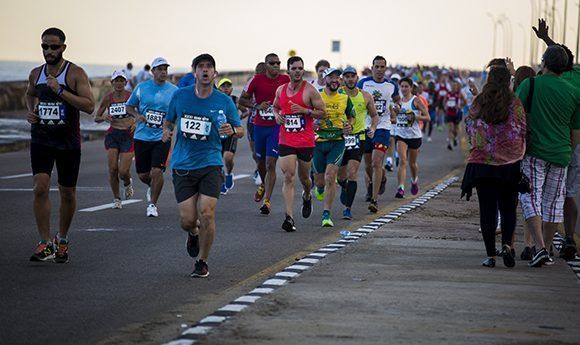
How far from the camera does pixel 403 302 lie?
10.7 metres

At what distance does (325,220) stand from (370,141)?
4107mm

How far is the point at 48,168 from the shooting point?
13383 mm

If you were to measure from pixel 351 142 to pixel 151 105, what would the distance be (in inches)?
100

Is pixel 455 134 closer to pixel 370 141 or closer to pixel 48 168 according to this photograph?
pixel 370 141

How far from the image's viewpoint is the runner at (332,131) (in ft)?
58.2

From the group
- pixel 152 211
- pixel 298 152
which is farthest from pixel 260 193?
pixel 298 152

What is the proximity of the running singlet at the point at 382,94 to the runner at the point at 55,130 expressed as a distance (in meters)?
8.63

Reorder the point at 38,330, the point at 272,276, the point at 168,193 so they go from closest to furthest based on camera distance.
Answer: the point at 38,330
the point at 272,276
the point at 168,193

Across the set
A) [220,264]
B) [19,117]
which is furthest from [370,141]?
[19,117]

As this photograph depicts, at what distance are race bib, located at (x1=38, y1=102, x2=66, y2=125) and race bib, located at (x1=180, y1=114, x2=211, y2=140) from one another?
134 centimetres

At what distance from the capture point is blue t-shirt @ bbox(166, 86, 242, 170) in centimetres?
1269

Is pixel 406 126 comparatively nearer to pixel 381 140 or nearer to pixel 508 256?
pixel 381 140

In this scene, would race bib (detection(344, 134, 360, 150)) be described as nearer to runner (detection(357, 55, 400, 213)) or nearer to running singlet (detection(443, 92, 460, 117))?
runner (detection(357, 55, 400, 213))

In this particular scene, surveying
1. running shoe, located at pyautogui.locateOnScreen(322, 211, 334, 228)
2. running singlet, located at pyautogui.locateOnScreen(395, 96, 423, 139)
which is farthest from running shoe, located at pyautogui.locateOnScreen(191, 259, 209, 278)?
running singlet, located at pyautogui.locateOnScreen(395, 96, 423, 139)
